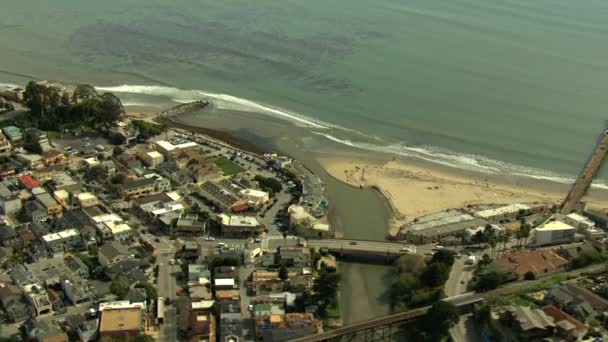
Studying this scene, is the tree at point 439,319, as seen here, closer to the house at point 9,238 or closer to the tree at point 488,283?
the tree at point 488,283

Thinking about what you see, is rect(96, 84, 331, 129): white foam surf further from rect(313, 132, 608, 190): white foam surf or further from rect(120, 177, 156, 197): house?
rect(120, 177, 156, 197): house

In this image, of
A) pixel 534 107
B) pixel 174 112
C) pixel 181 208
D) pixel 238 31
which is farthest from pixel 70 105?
pixel 534 107

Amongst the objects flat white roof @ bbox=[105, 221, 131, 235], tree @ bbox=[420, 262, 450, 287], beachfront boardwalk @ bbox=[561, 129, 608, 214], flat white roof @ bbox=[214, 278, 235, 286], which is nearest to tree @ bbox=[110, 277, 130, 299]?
flat white roof @ bbox=[214, 278, 235, 286]

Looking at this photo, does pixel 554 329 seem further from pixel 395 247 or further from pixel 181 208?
pixel 181 208

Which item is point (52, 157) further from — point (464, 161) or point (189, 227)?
point (464, 161)

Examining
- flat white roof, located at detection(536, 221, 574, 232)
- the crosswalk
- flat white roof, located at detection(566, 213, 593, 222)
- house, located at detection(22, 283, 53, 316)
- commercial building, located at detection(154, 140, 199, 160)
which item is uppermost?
flat white roof, located at detection(566, 213, 593, 222)

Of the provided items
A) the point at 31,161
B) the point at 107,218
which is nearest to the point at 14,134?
the point at 31,161
